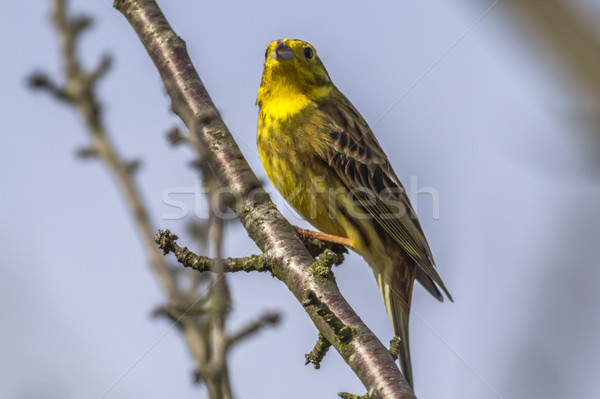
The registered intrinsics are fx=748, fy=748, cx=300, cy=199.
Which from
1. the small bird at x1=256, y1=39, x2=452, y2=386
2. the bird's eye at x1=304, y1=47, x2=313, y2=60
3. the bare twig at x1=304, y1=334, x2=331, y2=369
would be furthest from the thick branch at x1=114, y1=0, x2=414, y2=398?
the bird's eye at x1=304, y1=47, x2=313, y2=60

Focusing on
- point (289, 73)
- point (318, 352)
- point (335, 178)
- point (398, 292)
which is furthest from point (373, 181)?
point (318, 352)

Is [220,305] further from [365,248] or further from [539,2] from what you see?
[365,248]

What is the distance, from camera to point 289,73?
246 inches

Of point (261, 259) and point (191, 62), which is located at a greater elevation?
point (191, 62)

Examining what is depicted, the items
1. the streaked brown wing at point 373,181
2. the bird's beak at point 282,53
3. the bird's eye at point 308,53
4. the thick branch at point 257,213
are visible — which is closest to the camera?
the thick branch at point 257,213

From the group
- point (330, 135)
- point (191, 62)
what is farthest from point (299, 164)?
point (191, 62)

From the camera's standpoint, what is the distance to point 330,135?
6.11 metres

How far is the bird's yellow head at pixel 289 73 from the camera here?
6184 millimetres

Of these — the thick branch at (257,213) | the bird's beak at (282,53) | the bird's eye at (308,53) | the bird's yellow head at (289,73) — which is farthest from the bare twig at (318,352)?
the bird's eye at (308,53)

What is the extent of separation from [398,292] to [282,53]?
218cm

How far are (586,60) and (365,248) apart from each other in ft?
14.4

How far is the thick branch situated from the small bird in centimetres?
132

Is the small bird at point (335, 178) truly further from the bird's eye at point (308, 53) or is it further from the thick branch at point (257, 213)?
the thick branch at point (257, 213)

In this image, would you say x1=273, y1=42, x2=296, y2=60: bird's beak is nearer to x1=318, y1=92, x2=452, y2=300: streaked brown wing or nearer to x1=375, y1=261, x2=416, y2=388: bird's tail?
x1=318, y1=92, x2=452, y2=300: streaked brown wing
